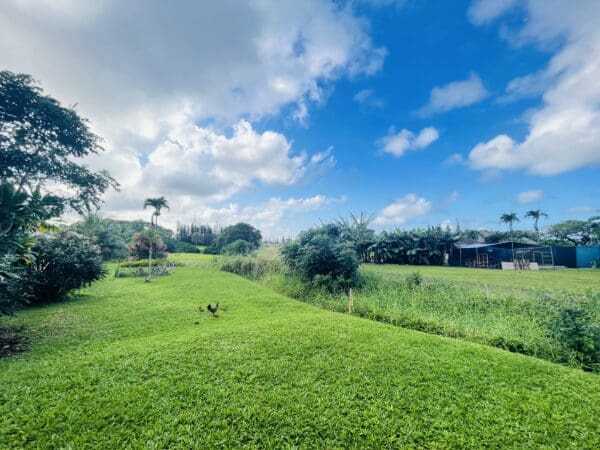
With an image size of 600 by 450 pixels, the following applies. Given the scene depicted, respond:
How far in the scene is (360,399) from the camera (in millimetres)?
2629

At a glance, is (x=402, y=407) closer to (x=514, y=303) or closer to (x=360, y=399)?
(x=360, y=399)

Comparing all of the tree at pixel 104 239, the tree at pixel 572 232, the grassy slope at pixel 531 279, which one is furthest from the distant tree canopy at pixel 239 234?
the tree at pixel 572 232

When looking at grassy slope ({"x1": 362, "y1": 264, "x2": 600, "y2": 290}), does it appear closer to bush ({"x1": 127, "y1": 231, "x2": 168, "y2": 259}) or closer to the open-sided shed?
the open-sided shed

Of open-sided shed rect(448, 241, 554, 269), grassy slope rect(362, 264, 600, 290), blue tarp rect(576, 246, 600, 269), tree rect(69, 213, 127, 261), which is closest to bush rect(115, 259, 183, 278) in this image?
tree rect(69, 213, 127, 261)

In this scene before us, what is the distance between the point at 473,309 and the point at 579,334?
2096 mm

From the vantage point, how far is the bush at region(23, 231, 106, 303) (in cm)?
664

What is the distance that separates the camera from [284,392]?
105 inches

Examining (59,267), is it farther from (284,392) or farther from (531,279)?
(531,279)

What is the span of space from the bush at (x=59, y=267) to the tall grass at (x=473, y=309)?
6354 millimetres

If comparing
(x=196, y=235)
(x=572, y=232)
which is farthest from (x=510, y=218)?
(x=196, y=235)

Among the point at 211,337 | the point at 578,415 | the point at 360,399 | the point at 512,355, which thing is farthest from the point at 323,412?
the point at 512,355

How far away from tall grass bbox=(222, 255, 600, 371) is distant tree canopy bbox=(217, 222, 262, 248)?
99.5ft

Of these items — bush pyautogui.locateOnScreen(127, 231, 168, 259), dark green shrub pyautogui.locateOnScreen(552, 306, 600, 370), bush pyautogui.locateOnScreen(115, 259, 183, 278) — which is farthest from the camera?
bush pyautogui.locateOnScreen(127, 231, 168, 259)

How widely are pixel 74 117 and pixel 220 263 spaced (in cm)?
1260
